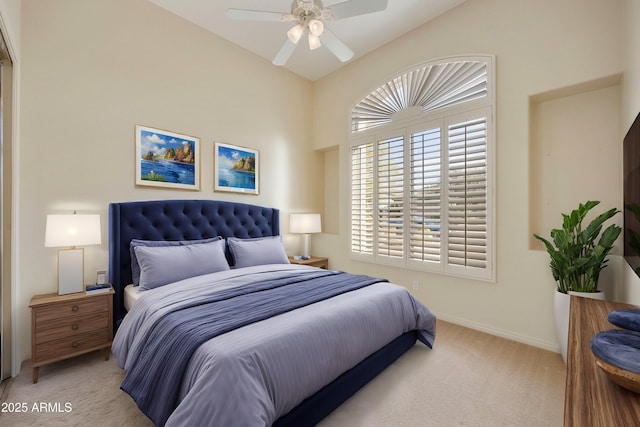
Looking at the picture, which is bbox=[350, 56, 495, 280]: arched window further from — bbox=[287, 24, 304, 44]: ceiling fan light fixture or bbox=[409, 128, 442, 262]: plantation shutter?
bbox=[287, 24, 304, 44]: ceiling fan light fixture

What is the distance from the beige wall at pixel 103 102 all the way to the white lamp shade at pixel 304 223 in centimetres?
67

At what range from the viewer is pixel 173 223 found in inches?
121

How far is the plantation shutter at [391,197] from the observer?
363cm

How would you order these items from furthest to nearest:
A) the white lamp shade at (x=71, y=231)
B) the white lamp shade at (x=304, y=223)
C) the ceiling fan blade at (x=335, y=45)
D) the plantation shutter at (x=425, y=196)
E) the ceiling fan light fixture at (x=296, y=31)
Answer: the white lamp shade at (x=304, y=223)
the plantation shutter at (x=425, y=196)
the ceiling fan blade at (x=335, y=45)
the ceiling fan light fixture at (x=296, y=31)
the white lamp shade at (x=71, y=231)

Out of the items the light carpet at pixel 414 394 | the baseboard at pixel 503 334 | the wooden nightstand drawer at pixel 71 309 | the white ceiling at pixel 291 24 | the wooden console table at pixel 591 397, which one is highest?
the white ceiling at pixel 291 24

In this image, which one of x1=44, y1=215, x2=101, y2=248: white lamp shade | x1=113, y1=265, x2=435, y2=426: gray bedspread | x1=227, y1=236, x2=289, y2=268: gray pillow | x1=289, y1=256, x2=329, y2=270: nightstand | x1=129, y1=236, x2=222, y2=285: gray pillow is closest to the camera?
x1=113, y1=265, x2=435, y2=426: gray bedspread

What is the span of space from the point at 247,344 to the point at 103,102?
9.05 feet

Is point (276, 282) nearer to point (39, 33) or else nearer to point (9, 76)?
point (9, 76)

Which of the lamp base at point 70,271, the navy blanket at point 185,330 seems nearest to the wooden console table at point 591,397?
the navy blanket at point 185,330

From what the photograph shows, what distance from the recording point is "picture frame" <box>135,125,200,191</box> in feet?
9.62

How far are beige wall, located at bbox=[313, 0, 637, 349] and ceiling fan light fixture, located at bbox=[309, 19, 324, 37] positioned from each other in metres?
1.70

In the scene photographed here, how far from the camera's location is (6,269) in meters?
2.14

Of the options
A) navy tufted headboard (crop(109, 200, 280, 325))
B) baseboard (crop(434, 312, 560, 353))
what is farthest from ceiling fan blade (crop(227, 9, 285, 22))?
baseboard (crop(434, 312, 560, 353))

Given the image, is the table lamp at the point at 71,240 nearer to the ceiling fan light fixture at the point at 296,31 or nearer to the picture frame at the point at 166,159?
the picture frame at the point at 166,159
